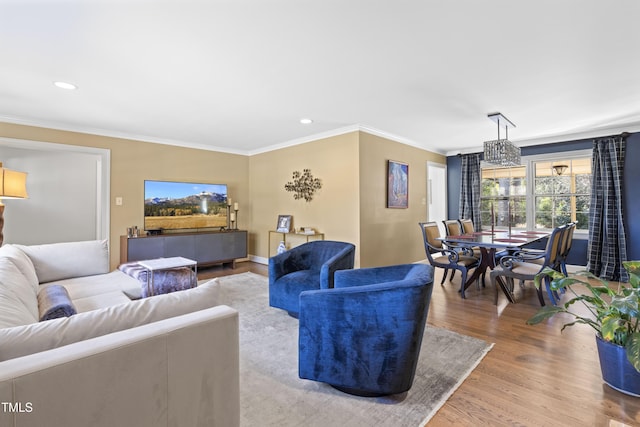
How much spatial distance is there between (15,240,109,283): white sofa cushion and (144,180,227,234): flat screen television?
1.94 metres

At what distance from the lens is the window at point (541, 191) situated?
5.24 m

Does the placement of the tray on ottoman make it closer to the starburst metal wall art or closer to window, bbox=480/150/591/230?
the starburst metal wall art

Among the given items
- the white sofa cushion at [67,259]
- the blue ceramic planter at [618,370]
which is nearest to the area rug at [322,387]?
the blue ceramic planter at [618,370]

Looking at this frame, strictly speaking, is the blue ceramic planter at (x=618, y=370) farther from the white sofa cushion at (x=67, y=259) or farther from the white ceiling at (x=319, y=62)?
the white sofa cushion at (x=67, y=259)

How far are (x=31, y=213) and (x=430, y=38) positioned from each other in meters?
6.70

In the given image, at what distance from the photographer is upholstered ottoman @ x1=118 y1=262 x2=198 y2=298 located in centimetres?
321

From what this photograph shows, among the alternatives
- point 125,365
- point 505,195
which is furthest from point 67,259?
point 505,195

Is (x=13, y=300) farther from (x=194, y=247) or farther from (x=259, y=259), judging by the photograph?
(x=259, y=259)

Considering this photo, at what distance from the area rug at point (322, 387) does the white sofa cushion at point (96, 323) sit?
80 cm

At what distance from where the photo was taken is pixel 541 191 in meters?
5.59

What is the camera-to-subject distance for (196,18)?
1.97m

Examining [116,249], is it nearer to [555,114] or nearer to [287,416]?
[287,416]

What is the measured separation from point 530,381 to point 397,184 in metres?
3.67

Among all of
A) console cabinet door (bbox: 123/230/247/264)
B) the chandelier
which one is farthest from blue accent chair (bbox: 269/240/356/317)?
console cabinet door (bbox: 123/230/247/264)
